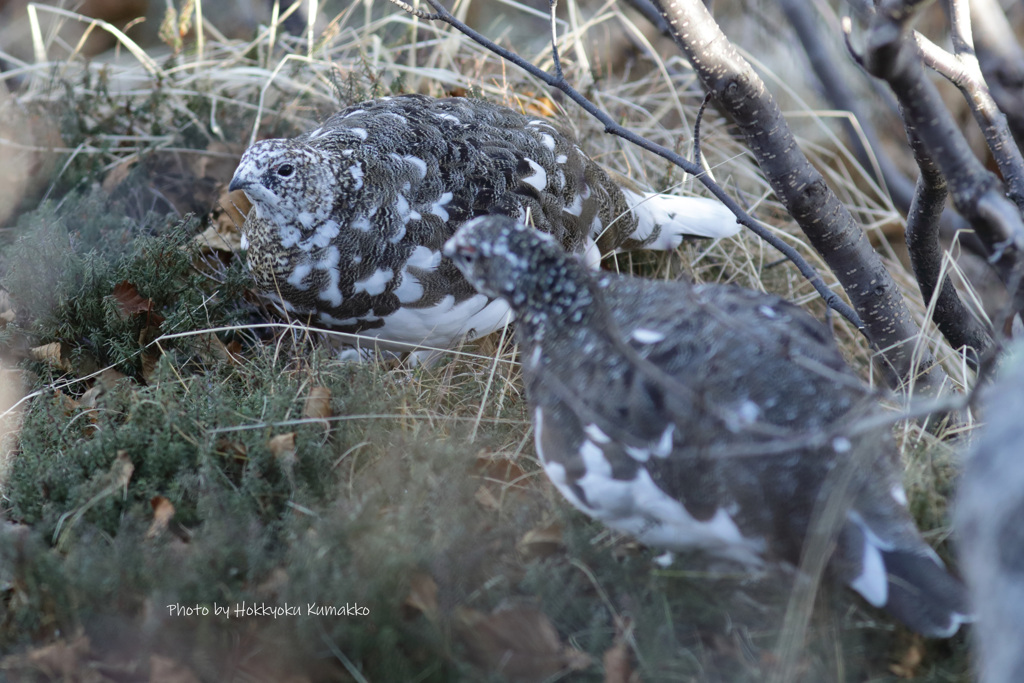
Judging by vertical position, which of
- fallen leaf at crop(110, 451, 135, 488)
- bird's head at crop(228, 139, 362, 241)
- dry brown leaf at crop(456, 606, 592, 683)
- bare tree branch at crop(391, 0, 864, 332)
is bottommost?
fallen leaf at crop(110, 451, 135, 488)

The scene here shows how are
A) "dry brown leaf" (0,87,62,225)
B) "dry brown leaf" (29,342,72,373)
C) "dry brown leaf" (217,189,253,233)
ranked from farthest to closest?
"dry brown leaf" (0,87,62,225) < "dry brown leaf" (217,189,253,233) < "dry brown leaf" (29,342,72,373)

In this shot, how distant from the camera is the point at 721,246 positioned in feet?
12.6

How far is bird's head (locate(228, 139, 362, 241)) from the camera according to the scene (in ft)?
8.97

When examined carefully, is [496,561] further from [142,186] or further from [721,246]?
[142,186]

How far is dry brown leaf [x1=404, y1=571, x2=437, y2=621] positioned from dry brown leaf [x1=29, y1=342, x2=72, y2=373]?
1717 millimetres

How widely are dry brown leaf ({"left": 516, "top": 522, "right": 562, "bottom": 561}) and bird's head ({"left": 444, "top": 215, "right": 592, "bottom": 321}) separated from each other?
0.51 m

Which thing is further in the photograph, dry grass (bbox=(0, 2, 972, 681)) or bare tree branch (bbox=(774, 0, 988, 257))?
bare tree branch (bbox=(774, 0, 988, 257))

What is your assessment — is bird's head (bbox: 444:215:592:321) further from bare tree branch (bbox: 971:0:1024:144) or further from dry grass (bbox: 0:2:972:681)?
bare tree branch (bbox: 971:0:1024:144)

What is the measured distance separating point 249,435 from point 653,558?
3.78 ft

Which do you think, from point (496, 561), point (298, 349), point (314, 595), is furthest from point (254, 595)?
point (298, 349)

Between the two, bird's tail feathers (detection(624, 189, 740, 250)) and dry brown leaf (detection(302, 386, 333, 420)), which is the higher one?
bird's tail feathers (detection(624, 189, 740, 250))

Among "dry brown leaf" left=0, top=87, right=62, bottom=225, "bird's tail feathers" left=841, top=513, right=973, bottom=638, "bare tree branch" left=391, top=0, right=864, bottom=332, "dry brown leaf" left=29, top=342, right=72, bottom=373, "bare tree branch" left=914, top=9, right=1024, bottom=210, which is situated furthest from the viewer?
"dry brown leaf" left=0, top=87, right=62, bottom=225

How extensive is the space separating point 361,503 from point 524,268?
67 cm

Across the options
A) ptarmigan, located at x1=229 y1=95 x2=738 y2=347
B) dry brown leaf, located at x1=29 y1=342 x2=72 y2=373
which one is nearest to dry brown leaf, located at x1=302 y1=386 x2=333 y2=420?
ptarmigan, located at x1=229 y1=95 x2=738 y2=347
